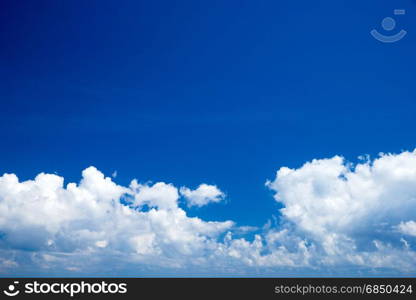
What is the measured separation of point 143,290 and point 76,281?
8.83 m

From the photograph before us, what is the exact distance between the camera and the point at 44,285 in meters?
41.8

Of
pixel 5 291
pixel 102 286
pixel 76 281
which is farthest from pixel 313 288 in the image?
pixel 5 291

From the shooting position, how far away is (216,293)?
42.2 metres

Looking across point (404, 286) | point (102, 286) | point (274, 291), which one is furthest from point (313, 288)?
point (102, 286)

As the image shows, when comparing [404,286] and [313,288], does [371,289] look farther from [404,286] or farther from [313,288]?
[313,288]

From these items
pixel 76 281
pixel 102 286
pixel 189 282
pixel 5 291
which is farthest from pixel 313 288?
pixel 5 291

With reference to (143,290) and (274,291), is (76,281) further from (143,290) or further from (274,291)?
(274,291)

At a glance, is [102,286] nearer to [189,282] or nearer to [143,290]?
[143,290]

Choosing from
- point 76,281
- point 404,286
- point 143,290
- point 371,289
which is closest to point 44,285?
point 76,281

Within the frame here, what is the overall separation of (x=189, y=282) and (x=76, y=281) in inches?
586

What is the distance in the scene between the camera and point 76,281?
137ft

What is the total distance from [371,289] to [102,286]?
118 ft

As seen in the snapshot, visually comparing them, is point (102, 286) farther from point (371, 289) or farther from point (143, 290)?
point (371, 289)

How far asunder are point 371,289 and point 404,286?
15.2 feet
